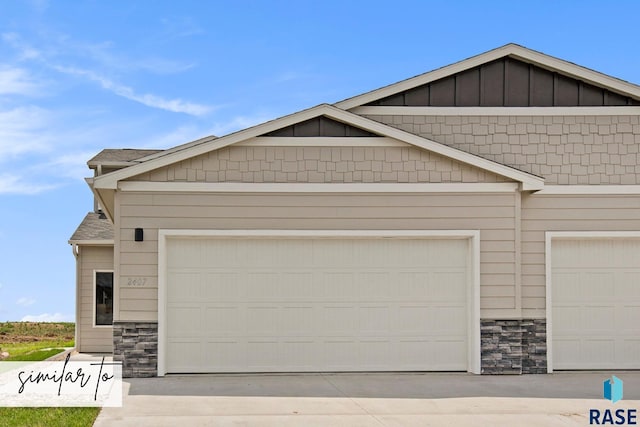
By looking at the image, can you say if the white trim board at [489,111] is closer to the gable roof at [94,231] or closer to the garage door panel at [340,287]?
the garage door panel at [340,287]

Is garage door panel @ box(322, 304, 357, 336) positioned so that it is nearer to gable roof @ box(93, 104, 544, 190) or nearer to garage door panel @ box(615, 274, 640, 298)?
gable roof @ box(93, 104, 544, 190)

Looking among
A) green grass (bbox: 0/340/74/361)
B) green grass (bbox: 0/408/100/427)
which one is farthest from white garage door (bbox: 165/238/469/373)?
green grass (bbox: 0/340/74/361)

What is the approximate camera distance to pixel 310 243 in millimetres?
11766

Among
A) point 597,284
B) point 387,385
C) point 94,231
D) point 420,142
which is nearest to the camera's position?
point 387,385

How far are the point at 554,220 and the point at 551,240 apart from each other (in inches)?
12.9

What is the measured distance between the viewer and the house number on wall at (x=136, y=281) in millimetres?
11359

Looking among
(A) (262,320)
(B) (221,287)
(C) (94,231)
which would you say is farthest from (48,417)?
(C) (94,231)

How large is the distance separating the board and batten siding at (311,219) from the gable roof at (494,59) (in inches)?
77.3

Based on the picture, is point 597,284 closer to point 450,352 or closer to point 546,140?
point 546,140

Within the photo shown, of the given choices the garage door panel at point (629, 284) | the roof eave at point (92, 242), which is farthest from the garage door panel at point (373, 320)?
the roof eave at point (92, 242)

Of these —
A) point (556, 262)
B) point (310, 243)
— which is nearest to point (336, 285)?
point (310, 243)

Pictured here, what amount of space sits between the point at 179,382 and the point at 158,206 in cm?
262

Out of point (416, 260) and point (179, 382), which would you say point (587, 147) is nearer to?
point (416, 260)

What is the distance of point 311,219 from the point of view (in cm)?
1166
